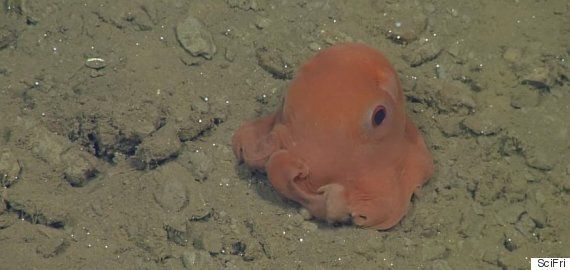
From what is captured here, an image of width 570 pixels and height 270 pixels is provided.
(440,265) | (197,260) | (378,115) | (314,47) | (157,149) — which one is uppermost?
(378,115)

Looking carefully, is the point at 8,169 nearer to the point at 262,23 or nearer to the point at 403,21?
the point at 262,23

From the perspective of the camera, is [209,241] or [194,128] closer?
[209,241]

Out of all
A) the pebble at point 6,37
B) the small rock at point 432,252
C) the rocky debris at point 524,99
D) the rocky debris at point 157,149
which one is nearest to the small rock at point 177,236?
the rocky debris at point 157,149

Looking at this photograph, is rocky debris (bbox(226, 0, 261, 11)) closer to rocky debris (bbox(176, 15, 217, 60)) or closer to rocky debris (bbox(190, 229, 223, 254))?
rocky debris (bbox(176, 15, 217, 60))

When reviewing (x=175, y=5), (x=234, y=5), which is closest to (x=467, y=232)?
(x=234, y=5)

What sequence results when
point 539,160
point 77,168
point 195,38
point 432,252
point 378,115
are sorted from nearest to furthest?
point 378,115, point 432,252, point 77,168, point 539,160, point 195,38

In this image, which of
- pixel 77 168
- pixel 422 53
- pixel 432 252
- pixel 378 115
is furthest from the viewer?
pixel 422 53

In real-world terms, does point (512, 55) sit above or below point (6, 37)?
above

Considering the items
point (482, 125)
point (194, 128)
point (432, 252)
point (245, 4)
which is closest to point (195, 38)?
point (245, 4)
